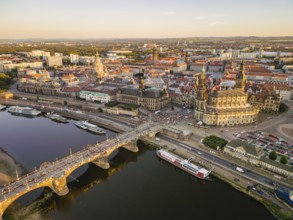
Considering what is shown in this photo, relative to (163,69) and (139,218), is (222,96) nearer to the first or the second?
(139,218)

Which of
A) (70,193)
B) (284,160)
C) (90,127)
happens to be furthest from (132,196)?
(90,127)

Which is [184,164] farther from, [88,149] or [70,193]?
[70,193]

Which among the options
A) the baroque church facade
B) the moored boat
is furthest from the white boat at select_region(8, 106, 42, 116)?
the moored boat

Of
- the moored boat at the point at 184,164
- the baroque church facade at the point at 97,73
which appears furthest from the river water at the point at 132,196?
the baroque church facade at the point at 97,73

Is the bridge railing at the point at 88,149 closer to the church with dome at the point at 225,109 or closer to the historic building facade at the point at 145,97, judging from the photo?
the church with dome at the point at 225,109

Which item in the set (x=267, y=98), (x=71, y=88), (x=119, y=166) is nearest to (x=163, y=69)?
(x=71, y=88)

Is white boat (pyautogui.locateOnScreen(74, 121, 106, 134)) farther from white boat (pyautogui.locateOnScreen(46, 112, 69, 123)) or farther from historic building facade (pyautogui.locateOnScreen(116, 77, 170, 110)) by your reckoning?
historic building facade (pyautogui.locateOnScreen(116, 77, 170, 110))
